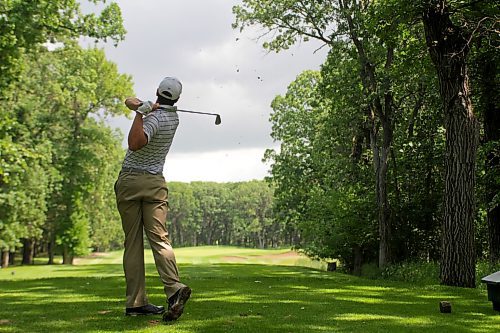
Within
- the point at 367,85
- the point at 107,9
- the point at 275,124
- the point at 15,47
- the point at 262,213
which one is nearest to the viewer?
the point at 15,47

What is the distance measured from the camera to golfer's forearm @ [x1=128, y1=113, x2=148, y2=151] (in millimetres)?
5590

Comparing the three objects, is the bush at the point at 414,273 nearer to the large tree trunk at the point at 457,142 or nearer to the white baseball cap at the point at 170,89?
the large tree trunk at the point at 457,142

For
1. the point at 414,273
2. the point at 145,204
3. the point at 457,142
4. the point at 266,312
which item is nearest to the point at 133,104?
the point at 145,204

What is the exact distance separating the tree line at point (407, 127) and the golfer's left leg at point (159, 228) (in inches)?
276

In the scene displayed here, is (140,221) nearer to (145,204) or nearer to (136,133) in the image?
(145,204)

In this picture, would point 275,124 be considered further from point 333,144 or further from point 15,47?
point 15,47

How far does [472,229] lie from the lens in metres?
11.3

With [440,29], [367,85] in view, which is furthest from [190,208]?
[440,29]

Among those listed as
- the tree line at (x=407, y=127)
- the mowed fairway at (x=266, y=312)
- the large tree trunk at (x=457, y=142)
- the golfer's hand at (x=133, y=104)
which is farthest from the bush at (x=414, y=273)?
the golfer's hand at (x=133, y=104)

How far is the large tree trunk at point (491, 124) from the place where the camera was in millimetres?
15781

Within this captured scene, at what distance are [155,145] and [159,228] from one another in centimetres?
84

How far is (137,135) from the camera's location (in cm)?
559

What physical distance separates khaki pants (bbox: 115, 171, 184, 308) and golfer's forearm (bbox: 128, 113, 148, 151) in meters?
0.40

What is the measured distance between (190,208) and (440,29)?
12345 centimetres
